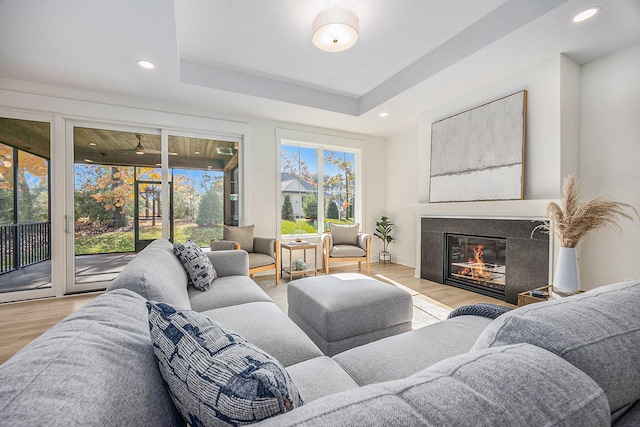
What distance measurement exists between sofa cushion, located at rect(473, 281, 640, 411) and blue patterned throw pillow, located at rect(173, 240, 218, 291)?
191 centimetres

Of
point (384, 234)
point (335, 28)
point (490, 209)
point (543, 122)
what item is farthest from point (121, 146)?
point (543, 122)

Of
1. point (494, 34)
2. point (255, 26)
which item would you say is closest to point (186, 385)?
point (255, 26)

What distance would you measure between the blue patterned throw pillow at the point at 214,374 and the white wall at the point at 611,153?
3.49 metres

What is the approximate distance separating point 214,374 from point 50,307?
3763 mm

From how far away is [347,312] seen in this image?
67.9 inches

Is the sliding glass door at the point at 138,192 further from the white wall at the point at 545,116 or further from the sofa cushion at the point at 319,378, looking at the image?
the white wall at the point at 545,116

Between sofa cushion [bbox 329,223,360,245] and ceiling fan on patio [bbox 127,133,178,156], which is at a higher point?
ceiling fan on patio [bbox 127,133,178,156]

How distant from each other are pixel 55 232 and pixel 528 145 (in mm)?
5592

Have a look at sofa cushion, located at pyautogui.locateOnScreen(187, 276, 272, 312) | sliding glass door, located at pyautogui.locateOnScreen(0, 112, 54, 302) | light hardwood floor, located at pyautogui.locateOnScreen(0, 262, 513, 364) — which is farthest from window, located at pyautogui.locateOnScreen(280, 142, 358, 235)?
sliding glass door, located at pyautogui.locateOnScreen(0, 112, 54, 302)

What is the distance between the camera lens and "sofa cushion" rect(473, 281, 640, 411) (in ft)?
1.74

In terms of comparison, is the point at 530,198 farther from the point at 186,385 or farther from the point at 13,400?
the point at 13,400

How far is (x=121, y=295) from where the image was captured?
96cm

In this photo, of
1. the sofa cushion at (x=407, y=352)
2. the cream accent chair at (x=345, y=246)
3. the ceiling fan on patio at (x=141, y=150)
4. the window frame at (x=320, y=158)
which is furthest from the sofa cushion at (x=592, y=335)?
the ceiling fan on patio at (x=141, y=150)

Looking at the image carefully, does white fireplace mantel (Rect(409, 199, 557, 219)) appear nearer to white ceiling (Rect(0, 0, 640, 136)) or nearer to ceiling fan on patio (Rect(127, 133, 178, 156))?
white ceiling (Rect(0, 0, 640, 136))
